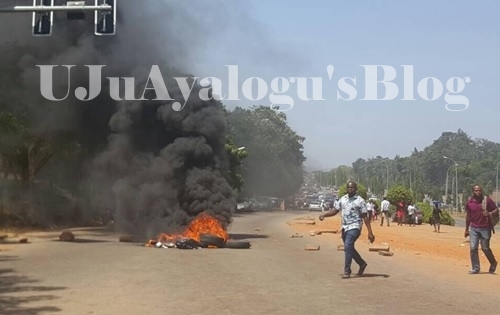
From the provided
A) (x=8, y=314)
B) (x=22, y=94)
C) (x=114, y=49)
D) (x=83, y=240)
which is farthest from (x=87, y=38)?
(x=8, y=314)

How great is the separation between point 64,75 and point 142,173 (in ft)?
16.6

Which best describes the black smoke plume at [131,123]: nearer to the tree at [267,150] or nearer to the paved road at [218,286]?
the paved road at [218,286]

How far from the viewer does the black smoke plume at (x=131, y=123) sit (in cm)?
2253

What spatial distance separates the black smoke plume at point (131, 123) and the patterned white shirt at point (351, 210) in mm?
10912

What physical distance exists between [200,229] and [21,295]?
11.2m

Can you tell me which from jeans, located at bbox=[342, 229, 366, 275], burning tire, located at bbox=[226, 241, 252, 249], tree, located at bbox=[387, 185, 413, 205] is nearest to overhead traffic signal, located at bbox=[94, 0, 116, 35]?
jeans, located at bbox=[342, 229, 366, 275]

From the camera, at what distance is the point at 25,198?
102 feet

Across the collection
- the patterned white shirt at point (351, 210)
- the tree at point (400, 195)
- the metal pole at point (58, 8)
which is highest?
the metal pole at point (58, 8)

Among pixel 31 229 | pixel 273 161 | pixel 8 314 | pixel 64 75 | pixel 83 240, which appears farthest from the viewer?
pixel 273 161

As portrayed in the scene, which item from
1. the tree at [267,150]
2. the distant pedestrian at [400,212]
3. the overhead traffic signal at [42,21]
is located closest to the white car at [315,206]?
the tree at [267,150]

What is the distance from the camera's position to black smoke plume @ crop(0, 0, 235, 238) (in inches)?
887

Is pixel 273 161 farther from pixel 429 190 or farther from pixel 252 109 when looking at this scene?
pixel 429 190

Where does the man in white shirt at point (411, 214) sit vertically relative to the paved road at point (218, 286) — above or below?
below

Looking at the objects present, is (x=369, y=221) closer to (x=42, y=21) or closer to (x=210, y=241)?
(x=42, y=21)
